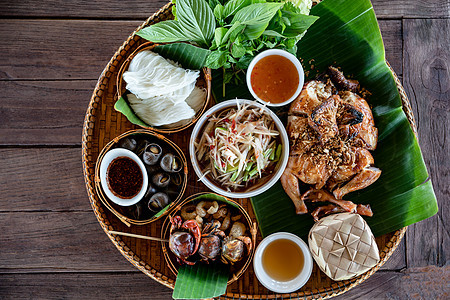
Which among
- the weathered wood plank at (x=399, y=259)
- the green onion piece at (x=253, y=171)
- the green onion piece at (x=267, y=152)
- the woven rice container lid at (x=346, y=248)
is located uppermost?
the green onion piece at (x=267, y=152)

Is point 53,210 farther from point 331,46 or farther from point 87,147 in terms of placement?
point 331,46

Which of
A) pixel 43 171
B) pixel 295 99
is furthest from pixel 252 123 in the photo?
pixel 43 171

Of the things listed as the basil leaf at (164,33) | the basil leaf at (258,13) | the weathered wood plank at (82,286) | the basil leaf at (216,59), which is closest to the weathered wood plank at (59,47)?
the basil leaf at (164,33)

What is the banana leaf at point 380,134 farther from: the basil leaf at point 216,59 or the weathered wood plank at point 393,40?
the basil leaf at point 216,59

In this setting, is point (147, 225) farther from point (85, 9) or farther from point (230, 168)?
point (85, 9)

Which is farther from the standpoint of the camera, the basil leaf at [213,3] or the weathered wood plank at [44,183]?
the weathered wood plank at [44,183]

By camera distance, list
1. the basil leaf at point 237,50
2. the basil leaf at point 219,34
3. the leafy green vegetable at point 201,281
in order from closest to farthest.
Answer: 1. the basil leaf at point 219,34
2. the basil leaf at point 237,50
3. the leafy green vegetable at point 201,281

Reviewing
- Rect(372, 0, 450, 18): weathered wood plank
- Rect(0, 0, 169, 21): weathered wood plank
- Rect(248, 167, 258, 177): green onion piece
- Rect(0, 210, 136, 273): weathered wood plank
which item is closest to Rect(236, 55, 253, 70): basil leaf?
Rect(248, 167, 258, 177): green onion piece

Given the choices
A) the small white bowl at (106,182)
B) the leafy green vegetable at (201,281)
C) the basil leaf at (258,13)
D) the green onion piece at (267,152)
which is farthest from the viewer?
the green onion piece at (267,152)
